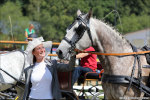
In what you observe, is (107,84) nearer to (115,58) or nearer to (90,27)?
(115,58)

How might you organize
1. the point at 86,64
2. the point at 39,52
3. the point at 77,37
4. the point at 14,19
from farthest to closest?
1. the point at 14,19
2. the point at 86,64
3. the point at 77,37
4. the point at 39,52

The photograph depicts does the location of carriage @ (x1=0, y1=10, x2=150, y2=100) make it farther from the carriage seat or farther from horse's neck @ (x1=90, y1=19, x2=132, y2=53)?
the carriage seat

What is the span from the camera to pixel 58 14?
56.7 ft

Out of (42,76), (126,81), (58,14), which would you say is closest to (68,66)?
(42,76)

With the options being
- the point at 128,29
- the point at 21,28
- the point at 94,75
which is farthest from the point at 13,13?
the point at 94,75

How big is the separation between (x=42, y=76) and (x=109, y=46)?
112 centimetres

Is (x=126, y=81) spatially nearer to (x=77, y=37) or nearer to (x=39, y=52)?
(x=77, y=37)

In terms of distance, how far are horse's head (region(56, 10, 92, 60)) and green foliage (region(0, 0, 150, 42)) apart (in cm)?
670

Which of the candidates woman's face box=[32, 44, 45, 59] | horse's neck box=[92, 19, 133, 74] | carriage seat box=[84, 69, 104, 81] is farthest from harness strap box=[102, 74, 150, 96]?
carriage seat box=[84, 69, 104, 81]

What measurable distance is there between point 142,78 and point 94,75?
5.45ft

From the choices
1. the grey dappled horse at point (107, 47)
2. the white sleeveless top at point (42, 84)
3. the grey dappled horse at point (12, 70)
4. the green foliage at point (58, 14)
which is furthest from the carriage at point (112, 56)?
the green foliage at point (58, 14)

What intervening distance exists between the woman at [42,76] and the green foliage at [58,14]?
22.7 ft

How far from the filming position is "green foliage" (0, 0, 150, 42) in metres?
13.6

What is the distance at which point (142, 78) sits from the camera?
169 inches
